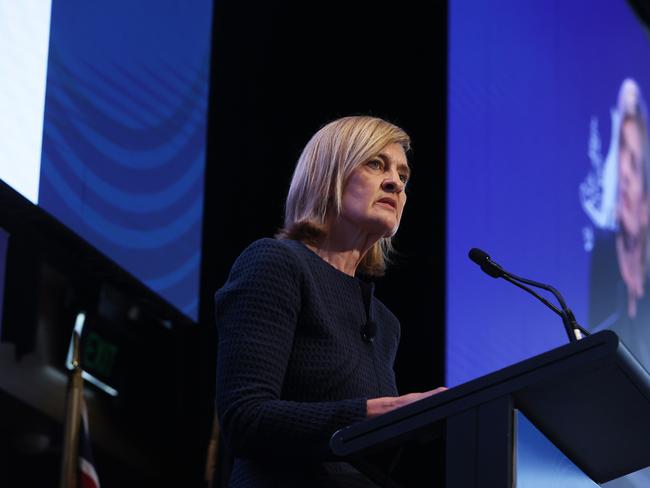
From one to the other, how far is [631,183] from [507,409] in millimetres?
4182

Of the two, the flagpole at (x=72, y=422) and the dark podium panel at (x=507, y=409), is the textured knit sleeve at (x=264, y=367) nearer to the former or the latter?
the dark podium panel at (x=507, y=409)

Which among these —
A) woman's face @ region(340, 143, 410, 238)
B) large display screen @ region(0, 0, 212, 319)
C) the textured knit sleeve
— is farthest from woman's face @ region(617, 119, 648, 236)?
the textured knit sleeve

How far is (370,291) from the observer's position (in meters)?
1.86

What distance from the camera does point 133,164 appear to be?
353cm

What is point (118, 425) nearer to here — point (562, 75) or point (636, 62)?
point (562, 75)

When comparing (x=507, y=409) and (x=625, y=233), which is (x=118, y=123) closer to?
(x=507, y=409)

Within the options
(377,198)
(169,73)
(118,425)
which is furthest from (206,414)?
(377,198)

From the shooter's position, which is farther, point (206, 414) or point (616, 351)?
point (206, 414)

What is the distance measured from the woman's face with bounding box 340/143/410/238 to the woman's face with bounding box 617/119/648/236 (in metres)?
3.24

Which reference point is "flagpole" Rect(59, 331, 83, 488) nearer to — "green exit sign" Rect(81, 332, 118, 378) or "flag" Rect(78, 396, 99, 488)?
"flag" Rect(78, 396, 99, 488)

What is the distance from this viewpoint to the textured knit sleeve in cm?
145

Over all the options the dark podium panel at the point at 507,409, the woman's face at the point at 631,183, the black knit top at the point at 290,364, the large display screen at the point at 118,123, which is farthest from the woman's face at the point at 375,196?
the woman's face at the point at 631,183

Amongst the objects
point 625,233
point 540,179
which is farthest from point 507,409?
point 625,233

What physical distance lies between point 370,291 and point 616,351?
699 mm
